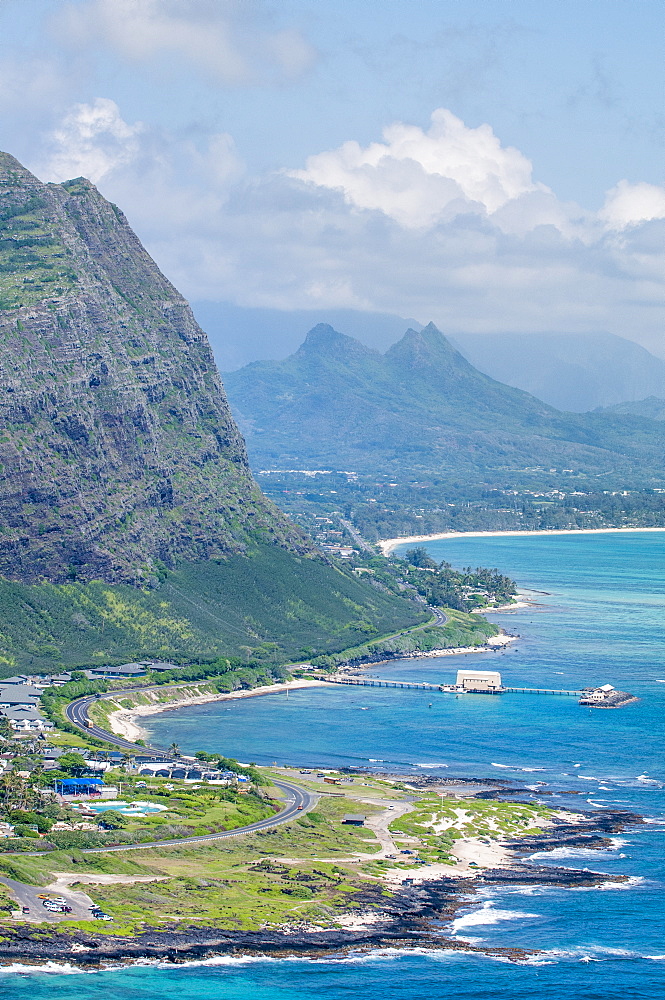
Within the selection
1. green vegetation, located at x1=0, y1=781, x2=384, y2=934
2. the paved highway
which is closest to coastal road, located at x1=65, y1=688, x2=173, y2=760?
the paved highway

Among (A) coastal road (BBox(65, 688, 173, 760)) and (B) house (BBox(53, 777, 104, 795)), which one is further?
(A) coastal road (BBox(65, 688, 173, 760))

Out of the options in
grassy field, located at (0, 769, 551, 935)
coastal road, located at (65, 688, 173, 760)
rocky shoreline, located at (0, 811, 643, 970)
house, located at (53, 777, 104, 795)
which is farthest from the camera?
coastal road, located at (65, 688, 173, 760)

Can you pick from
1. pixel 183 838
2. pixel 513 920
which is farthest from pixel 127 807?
pixel 513 920

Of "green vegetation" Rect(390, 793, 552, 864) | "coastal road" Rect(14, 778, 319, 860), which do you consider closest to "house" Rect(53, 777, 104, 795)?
"coastal road" Rect(14, 778, 319, 860)

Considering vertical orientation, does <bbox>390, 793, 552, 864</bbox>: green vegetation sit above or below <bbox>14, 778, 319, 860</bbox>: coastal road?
below

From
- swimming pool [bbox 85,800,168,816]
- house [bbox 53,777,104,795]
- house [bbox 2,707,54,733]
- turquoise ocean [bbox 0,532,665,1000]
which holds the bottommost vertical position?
turquoise ocean [bbox 0,532,665,1000]

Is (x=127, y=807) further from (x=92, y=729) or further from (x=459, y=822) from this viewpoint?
(x=92, y=729)

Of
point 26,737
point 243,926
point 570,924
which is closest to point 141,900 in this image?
point 243,926

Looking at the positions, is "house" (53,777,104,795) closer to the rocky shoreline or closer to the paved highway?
the paved highway

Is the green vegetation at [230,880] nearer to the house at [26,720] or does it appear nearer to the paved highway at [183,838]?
the paved highway at [183,838]

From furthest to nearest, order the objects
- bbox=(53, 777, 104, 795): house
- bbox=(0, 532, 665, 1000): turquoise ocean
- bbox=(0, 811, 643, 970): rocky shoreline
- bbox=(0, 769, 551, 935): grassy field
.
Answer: bbox=(53, 777, 104, 795): house
bbox=(0, 769, 551, 935): grassy field
bbox=(0, 811, 643, 970): rocky shoreline
bbox=(0, 532, 665, 1000): turquoise ocean
